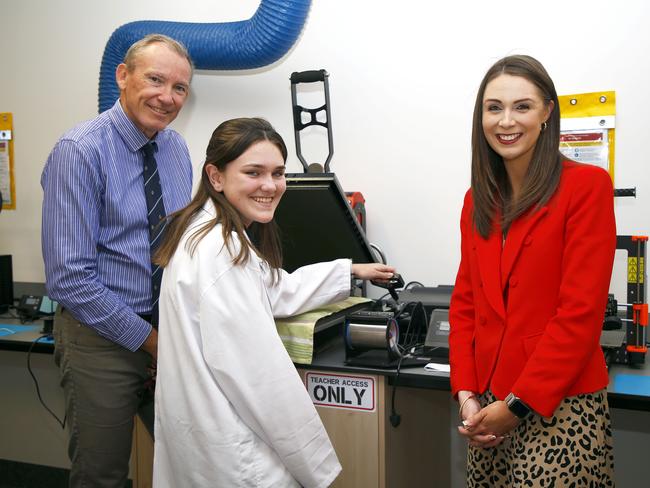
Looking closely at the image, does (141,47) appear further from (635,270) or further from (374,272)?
(635,270)

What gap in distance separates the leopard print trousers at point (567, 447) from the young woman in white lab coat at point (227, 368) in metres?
0.43

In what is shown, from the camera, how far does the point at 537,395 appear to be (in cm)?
116

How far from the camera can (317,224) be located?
198 centimetres

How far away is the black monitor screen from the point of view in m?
1.83

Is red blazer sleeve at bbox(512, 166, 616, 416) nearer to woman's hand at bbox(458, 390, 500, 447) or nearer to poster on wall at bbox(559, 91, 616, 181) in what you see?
woman's hand at bbox(458, 390, 500, 447)

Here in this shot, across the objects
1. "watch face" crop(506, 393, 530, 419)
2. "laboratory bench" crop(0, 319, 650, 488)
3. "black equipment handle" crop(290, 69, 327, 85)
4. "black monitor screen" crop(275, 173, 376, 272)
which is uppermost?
"black equipment handle" crop(290, 69, 327, 85)

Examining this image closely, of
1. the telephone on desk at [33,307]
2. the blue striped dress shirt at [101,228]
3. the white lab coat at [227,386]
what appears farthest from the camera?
the telephone on desk at [33,307]

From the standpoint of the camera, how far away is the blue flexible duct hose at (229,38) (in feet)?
7.51

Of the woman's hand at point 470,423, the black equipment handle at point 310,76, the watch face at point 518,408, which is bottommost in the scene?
the woman's hand at point 470,423

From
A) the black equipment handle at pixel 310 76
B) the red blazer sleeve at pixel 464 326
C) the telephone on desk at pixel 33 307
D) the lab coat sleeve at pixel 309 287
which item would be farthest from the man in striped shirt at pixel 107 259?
the telephone on desk at pixel 33 307

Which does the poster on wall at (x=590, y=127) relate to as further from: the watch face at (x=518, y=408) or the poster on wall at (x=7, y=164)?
the poster on wall at (x=7, y=164)

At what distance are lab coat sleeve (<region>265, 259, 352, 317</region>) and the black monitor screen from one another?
0.20 meters

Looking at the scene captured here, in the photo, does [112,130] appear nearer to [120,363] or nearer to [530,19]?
[120,363]

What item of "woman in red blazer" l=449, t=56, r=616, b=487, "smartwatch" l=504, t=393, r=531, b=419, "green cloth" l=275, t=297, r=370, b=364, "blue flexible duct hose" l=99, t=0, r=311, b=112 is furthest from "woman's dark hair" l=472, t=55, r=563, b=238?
"blue flexible duct hose" l=99, t=0, r=311, b=112
